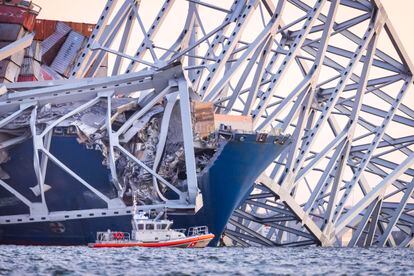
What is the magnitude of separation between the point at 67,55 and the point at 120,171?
27879mm

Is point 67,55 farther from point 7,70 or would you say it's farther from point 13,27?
point 7,70

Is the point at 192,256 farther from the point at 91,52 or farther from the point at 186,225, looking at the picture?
Result: the point at 91,52

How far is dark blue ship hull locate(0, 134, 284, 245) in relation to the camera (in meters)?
52.1

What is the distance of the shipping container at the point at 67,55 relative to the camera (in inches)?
3113

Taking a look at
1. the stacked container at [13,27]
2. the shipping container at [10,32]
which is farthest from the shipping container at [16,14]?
the shipping container at [10,32]

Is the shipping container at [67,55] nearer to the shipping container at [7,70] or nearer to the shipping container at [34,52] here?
the shipping container at [34,52]

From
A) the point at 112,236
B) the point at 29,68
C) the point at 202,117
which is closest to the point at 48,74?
the point at 29,68

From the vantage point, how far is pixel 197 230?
5303 centimetres

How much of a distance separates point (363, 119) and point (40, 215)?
99.6ft

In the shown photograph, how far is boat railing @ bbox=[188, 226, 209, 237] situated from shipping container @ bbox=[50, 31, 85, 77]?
28.3 metres

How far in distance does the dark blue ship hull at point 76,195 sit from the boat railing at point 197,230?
0.84 ft

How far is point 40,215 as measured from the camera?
5200 centimetres

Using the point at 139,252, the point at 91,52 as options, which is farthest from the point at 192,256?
the point at 91,52

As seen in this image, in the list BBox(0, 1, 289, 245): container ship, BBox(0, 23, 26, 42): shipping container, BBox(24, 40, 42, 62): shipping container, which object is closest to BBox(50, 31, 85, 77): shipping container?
BBox(24, 40, 42, 62): shipping container
